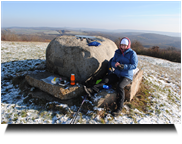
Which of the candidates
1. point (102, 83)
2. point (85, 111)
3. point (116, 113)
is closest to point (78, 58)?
point (102, 83)

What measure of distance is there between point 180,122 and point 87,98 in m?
3.56

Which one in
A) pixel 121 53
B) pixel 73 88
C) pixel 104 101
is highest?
pixel 121 53

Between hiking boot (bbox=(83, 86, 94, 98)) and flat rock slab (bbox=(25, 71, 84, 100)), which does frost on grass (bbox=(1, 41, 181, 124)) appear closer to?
hiking boot (bbox=(83, 86, 94, 98))

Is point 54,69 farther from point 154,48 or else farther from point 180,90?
point 154,48

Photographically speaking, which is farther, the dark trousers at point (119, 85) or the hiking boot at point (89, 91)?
the hiking boot at point (89, 91)

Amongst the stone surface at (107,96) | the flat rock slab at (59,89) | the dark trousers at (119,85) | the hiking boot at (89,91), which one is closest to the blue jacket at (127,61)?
the dark trousers at (119,85)

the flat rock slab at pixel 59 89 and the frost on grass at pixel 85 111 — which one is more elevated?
the flat rock slab at pixel 59 89

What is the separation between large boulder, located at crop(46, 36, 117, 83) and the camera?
5.07 metres

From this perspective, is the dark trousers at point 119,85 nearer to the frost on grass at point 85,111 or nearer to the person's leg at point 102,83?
the person's leg at point 102,83

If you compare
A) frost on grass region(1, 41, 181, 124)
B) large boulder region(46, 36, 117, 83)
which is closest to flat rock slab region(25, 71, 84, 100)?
frost on grass region(1, 41, 181, 124)

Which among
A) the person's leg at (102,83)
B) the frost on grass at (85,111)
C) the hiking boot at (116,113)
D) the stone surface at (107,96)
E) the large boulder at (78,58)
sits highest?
the large boulder at (78,58)

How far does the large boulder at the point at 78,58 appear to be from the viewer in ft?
16.6

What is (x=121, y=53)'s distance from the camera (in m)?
4.64
